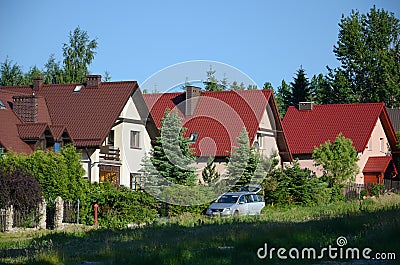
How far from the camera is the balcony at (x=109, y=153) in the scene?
4394 cm

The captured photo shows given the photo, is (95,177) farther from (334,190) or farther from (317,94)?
(317,94)

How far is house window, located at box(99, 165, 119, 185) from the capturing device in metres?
44.2

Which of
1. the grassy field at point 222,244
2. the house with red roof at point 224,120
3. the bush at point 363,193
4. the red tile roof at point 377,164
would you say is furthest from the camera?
the red tile roof at point 377,164

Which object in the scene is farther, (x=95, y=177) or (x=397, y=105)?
(x=397, y=105)

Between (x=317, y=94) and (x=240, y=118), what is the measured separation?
4113 cm

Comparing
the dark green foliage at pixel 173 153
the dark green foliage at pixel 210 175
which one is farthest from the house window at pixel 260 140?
the dark green foliage at pixel 173 153

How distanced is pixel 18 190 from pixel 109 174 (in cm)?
1494

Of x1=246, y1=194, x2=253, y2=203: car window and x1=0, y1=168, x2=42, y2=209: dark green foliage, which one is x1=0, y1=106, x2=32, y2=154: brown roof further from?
x1=246, y1=194, x2=253, y2=203: car window

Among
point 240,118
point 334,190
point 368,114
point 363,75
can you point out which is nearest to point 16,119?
point 240,118

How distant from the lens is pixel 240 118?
50.9 metres

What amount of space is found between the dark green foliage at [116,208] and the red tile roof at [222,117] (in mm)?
13946

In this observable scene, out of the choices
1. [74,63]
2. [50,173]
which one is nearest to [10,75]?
[74,63]

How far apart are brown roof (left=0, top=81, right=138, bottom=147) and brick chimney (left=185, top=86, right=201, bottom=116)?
611 cm

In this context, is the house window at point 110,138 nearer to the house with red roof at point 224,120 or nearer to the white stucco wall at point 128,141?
the white stucco wall at point 128,141
